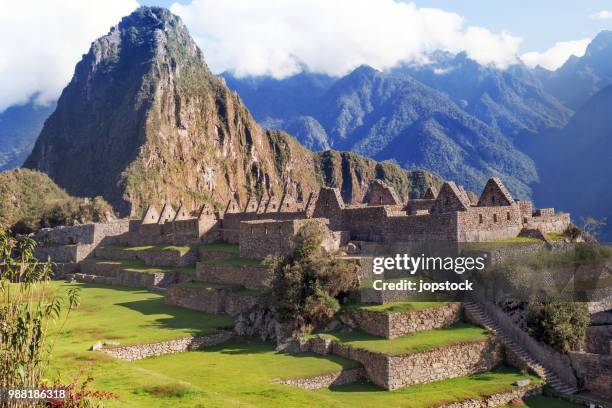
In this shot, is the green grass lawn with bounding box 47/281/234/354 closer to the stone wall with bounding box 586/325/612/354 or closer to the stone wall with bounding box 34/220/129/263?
the stone wall with bounding box 586/325/612/354

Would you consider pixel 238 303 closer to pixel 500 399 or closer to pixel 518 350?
pixel 518 350

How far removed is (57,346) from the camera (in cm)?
2112

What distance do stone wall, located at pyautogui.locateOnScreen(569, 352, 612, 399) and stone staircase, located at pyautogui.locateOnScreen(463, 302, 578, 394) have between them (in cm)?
54

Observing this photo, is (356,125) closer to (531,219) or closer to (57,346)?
(531,219)

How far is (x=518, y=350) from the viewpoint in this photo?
2078 cm

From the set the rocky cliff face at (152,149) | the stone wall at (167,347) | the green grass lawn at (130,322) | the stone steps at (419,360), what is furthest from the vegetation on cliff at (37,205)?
the rocky cliff face at (152,149)

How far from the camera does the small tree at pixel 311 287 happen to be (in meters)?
22.2

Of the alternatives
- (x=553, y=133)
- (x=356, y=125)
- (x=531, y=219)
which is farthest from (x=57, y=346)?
(x=356, y=125)

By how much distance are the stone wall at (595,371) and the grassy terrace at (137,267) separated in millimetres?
20952

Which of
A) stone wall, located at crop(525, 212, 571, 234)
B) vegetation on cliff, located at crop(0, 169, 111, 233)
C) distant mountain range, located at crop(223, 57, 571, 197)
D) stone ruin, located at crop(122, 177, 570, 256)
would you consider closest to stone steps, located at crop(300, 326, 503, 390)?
stone ruin, located at crop(122, 177, 570, 256)

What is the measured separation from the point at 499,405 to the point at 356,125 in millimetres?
136494

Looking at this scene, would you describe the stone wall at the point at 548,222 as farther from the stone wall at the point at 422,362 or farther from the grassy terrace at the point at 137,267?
the grassy terrace at the point at 137,267

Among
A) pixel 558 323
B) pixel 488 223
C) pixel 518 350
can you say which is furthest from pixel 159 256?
pixel 558 323

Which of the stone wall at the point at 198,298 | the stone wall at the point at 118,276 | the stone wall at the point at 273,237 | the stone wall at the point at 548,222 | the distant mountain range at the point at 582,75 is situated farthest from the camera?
the distant mountain range at the point at 582,75
